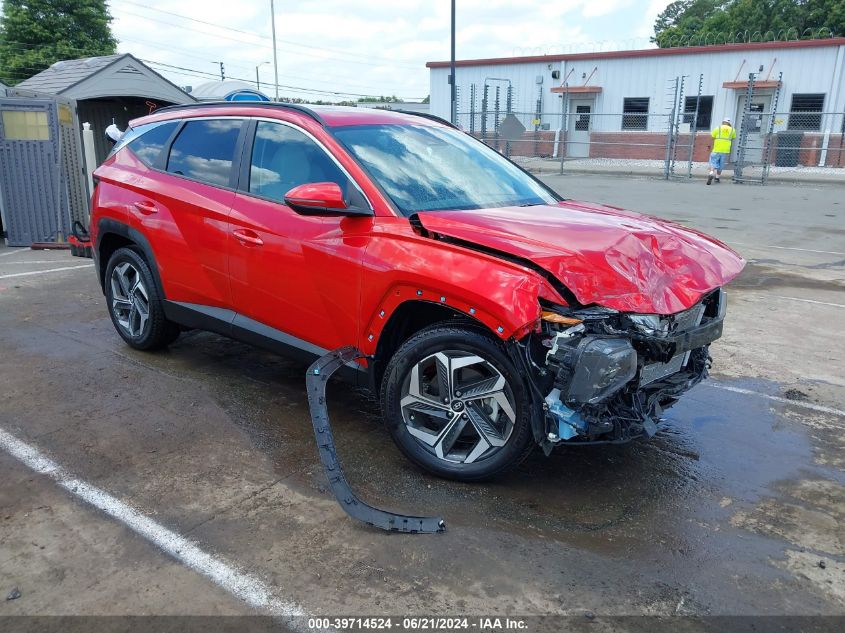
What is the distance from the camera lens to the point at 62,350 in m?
5.60

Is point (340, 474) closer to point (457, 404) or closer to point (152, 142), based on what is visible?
point (457, 404)

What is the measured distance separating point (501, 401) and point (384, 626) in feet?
3.83

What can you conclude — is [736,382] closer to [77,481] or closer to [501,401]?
[501,401]

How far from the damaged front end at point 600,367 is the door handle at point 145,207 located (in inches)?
120

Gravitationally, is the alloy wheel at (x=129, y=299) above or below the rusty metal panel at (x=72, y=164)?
below

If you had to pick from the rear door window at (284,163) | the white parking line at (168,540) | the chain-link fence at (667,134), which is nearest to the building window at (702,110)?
the chain-link fence at (667,134)

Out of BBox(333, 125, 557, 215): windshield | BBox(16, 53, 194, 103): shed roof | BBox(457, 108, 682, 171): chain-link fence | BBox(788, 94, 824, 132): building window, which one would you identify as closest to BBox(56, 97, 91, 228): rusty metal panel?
BBox(16, 53, 194, 103): shed roof

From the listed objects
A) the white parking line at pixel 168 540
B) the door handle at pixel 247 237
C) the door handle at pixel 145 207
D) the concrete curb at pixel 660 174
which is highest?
the door handle at pixel 145 207

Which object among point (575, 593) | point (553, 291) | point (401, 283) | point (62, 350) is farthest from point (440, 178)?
point (62, 350)

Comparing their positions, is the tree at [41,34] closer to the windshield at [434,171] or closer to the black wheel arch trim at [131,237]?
the black wheel arch trim at [131,237]

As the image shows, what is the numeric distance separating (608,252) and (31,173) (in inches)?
406

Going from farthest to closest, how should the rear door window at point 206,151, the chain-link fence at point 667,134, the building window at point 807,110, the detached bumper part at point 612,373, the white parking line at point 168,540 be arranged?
1. the building window at point 807,110
2. the chain-link fence at point 667,134
3. the rear door window at point 206,151
4. the detached bumper part at point 612,373
5. the white parking line at point 168,540

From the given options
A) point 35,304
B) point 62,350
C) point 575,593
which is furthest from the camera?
point 35,304

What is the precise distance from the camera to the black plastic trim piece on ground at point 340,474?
3133 millimetres
